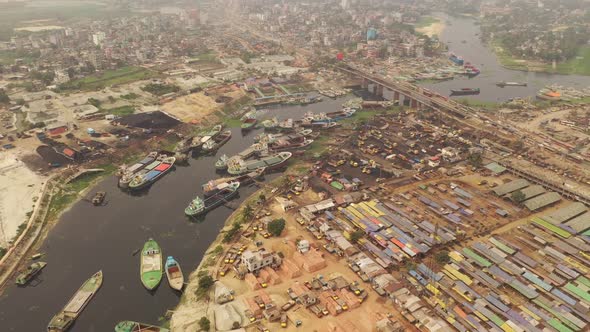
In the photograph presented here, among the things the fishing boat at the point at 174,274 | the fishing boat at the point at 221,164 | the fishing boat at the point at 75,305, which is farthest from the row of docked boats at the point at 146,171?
the fishing boat at the point at 174,274

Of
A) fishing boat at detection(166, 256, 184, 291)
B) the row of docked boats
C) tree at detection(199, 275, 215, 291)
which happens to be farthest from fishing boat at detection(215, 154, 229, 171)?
tree at detection(199, 275, 215, 291)

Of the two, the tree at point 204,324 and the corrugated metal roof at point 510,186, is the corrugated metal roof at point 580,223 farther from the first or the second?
the tree at point 204,324

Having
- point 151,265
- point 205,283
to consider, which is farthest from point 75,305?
point 205,283

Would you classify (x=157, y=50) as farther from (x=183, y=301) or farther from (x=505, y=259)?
(x=505, y=259)

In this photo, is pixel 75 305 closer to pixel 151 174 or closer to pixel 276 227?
pixel 276 227

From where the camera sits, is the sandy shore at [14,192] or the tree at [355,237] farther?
the sandy shore at [14,192]

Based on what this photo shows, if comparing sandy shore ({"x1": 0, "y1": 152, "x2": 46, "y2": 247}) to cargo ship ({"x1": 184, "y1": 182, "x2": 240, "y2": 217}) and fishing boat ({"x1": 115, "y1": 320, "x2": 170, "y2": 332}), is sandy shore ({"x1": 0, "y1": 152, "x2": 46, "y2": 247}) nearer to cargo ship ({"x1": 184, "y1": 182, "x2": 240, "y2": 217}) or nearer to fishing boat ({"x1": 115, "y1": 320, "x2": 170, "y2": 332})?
cargo ship ({"x1": 184, "y1": 182, "x2": 240, "y2": 217})
